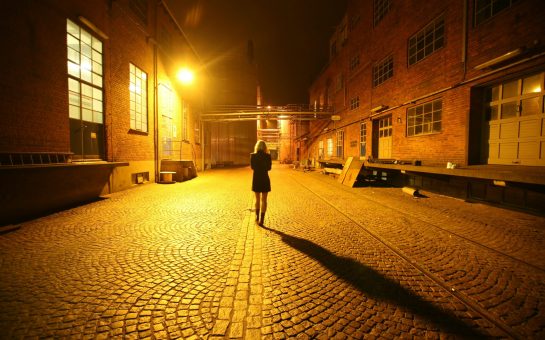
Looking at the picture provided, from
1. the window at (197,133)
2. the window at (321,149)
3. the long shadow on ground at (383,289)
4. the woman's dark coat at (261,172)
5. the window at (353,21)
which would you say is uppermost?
the window at (353,21)

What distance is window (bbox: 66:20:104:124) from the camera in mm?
6914

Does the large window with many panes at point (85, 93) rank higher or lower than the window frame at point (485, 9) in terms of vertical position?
lower

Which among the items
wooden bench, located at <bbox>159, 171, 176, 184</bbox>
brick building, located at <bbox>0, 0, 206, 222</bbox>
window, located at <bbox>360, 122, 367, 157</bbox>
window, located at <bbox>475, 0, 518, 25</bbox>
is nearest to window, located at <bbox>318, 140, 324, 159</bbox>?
window, located at <bbox>360, 122, 367, 157</bbox>

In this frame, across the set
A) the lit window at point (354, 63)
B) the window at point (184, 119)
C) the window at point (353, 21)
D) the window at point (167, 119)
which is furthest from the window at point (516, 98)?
the window at point (184, 119)

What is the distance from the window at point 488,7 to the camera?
259 inches

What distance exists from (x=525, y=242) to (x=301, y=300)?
14.4 feet

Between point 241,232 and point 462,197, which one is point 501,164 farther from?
point 241,232

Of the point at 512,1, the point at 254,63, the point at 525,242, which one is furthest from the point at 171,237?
the point at 254,63

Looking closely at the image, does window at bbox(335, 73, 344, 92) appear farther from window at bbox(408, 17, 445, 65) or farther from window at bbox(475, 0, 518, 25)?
window at bbox(475, 0, 518, 25)

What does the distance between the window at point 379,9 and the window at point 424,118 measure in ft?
20.6

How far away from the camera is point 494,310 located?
7.31 ft

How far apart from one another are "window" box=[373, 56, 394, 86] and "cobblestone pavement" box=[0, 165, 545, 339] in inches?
390

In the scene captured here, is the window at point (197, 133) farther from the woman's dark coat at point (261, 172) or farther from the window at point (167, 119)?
the woman's dark coat at point (261, 172)

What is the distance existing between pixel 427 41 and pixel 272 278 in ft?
38.3
